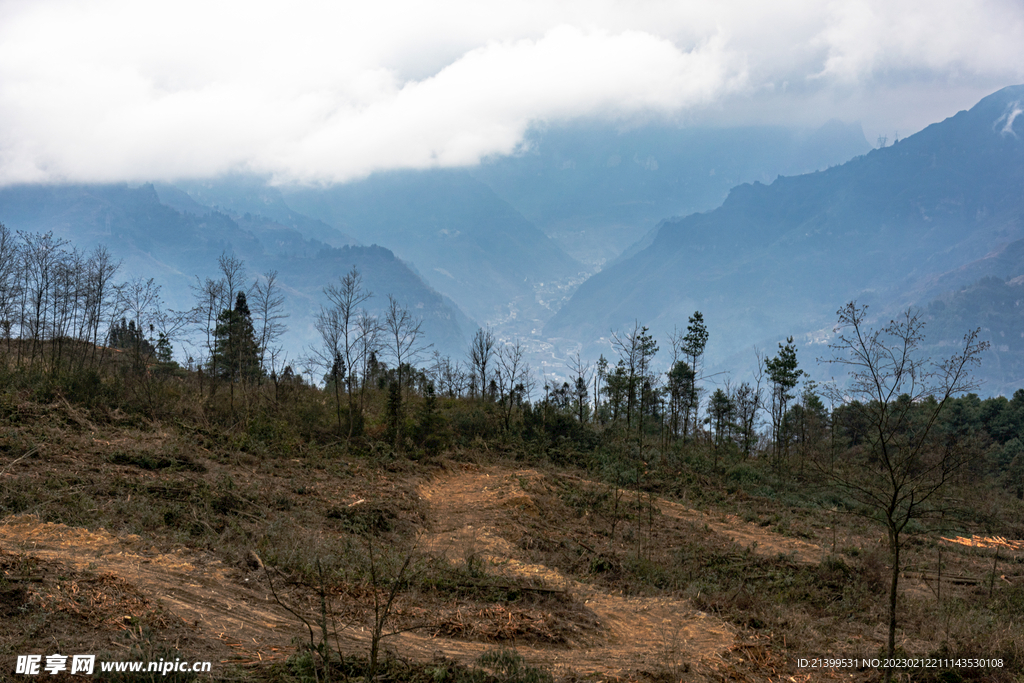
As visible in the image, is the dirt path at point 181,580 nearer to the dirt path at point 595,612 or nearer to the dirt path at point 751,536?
the dirt path at point 595,612

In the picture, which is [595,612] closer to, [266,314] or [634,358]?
[266,314]

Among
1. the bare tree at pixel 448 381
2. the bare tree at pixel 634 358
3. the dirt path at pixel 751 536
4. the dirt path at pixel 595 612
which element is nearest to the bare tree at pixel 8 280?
the dirt path at pixel 595 612

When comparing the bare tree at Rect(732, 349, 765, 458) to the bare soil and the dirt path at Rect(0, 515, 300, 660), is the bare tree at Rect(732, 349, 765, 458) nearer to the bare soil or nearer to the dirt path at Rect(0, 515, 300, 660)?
the bare soil

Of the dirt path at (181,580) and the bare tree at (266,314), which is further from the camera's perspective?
the bare tree at (266,314)

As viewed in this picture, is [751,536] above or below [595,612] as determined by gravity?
above

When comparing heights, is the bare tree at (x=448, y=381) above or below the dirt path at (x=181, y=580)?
above

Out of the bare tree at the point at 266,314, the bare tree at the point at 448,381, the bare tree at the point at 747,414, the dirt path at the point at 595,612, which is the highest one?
the bare tree at the point at 266,314

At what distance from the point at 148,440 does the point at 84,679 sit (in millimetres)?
12570

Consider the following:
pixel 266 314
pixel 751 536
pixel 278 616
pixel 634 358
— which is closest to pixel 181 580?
pixel 278 616

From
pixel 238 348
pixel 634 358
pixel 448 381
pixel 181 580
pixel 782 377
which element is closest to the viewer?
pixel 181 580

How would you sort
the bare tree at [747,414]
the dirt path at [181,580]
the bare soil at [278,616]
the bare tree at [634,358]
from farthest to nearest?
1. the bare tree at [747,414]
2. the bare tree at [634,358]
3. the dirt path at [181,580]
4. the bare soil at [278,616]

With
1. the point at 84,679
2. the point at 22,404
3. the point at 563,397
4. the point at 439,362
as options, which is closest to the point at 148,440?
the point at 22,404

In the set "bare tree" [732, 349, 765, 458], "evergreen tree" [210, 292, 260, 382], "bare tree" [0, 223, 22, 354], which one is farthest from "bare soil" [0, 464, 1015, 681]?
"bare tree" [732, 349, 765, 458]

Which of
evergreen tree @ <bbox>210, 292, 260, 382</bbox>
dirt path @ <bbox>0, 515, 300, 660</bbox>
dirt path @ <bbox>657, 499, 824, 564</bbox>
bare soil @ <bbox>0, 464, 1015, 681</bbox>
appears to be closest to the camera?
bare soil @ <bbox>0, 464, 1015, 681</bbox>
